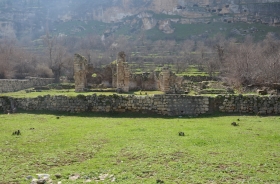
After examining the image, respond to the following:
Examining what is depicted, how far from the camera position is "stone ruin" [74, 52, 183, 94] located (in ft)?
110

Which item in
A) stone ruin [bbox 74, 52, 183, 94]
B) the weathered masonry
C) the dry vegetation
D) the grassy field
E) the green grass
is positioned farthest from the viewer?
the green grass

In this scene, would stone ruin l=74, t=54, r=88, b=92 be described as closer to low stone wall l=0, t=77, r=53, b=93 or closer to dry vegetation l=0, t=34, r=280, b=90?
low stone wall l=0, t=77, r=53, b=93

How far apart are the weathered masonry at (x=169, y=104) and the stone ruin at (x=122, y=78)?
1013 cm

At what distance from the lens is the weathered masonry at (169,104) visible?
19.5 metres

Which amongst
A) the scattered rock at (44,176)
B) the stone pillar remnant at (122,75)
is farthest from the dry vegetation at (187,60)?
the scattered rock at (44,176)

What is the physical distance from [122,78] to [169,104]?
59.7 ft

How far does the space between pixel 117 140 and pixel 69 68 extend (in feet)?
226

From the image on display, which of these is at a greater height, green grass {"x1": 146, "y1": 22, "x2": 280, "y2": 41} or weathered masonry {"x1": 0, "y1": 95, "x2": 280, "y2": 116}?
green grass {"x1": 146, "y1": 22, "x2": 280, "y2": 41}

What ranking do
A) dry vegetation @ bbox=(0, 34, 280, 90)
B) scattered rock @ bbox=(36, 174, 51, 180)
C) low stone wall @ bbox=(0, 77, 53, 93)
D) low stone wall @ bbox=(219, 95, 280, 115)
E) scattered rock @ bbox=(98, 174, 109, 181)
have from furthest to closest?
low stone wall @ bbox=(0, 77, 53, 93) → dry vegetation @ bbox=(0, 34, 280, 90) → low stone wall @ bbox=(219, 95, 280, 115) → scattered rock @ bbox=(98, 174, 109, 181) → scattered rock @ bbox=(36, 174, 51, 180)

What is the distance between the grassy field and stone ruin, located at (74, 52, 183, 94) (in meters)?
15.8

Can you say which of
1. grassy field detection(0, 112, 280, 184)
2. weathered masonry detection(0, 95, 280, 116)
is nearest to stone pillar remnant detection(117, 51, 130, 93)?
weathered masonry detection(0, 95, 280, 116)

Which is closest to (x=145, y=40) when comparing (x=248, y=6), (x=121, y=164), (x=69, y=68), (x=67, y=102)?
(x=248, y=6)

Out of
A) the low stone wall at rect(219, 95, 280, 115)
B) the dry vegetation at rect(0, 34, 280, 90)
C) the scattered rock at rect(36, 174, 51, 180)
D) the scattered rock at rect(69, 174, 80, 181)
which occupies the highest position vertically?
the dry vegetation at rect(0, 34, 280, 90)

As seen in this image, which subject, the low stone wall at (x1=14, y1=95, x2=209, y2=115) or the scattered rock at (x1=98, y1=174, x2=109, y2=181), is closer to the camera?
the scattered rock at (x1=98, y1=174, x2=109, y2=181)
